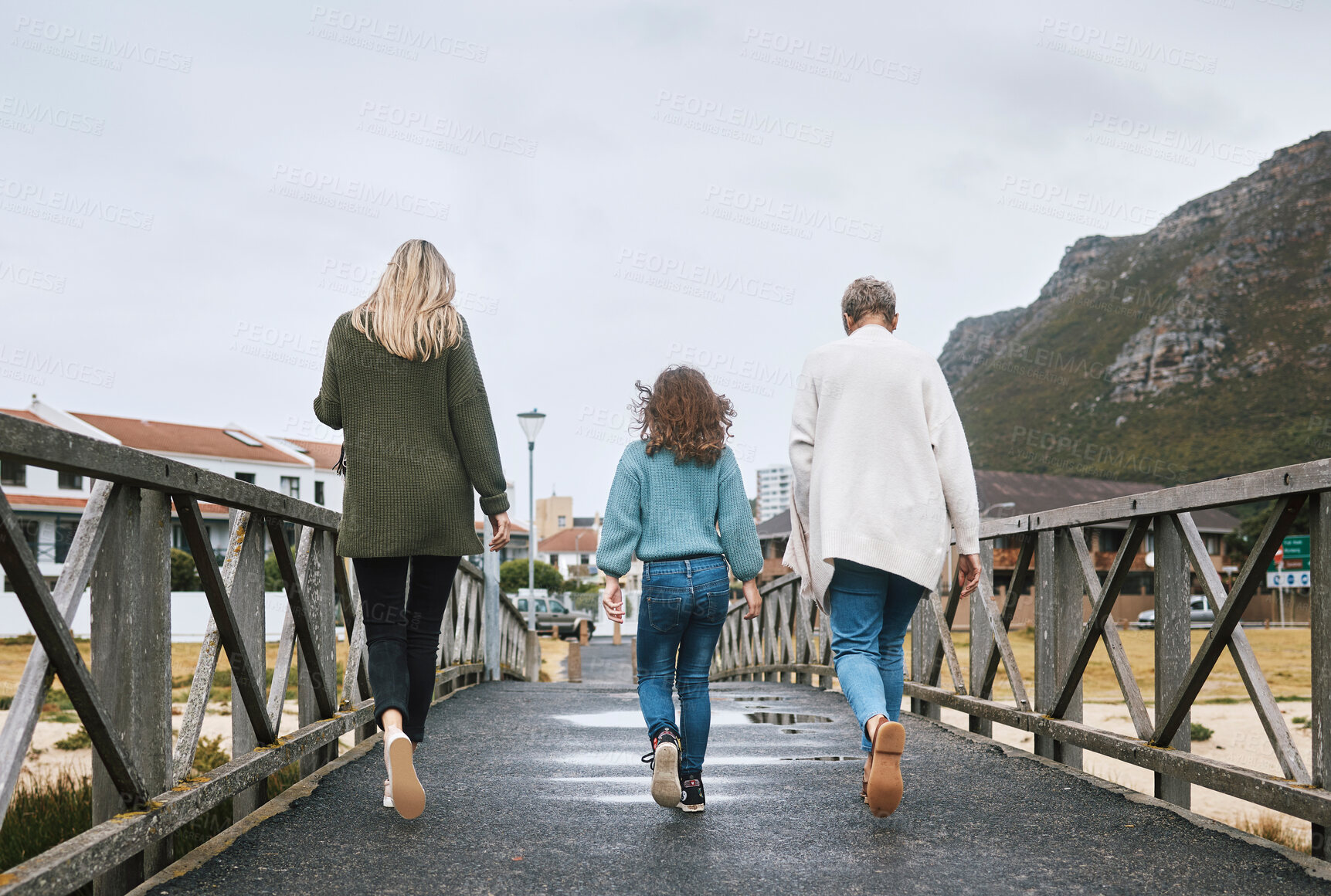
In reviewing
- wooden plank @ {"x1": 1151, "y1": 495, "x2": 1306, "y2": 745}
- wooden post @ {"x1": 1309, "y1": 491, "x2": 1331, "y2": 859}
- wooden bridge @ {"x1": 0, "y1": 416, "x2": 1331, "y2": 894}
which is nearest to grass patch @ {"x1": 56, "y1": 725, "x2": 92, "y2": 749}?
wooden bridge @ {"x1": 0, "y1": 416, "x2": 1331, "y2": 894}

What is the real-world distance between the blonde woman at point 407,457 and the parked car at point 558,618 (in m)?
31.1

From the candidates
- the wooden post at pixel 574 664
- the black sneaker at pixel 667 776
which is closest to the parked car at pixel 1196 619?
the wooden post at pixel 574 664

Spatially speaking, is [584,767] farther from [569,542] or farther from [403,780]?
[569,542]

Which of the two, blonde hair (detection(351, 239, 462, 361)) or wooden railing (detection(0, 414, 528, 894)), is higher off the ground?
blonde hair (detection(351, 239, 462, 361))

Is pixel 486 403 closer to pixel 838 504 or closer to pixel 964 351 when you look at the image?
pixel 838 504

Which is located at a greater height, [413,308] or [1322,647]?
[413,308]

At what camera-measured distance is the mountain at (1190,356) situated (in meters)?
65.9

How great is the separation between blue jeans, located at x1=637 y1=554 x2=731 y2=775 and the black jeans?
613mm

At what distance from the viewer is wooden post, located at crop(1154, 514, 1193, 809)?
3436 mm

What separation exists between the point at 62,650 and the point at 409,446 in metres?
1.31

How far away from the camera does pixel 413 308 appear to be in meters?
3.25

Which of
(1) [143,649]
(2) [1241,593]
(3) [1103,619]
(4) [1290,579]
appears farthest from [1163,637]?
(4) [1290,579]

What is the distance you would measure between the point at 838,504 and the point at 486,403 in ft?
3.70

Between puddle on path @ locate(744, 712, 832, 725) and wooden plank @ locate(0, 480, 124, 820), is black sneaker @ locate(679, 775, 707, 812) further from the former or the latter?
puddle on path @ locate(744, 712, 832, 725)
